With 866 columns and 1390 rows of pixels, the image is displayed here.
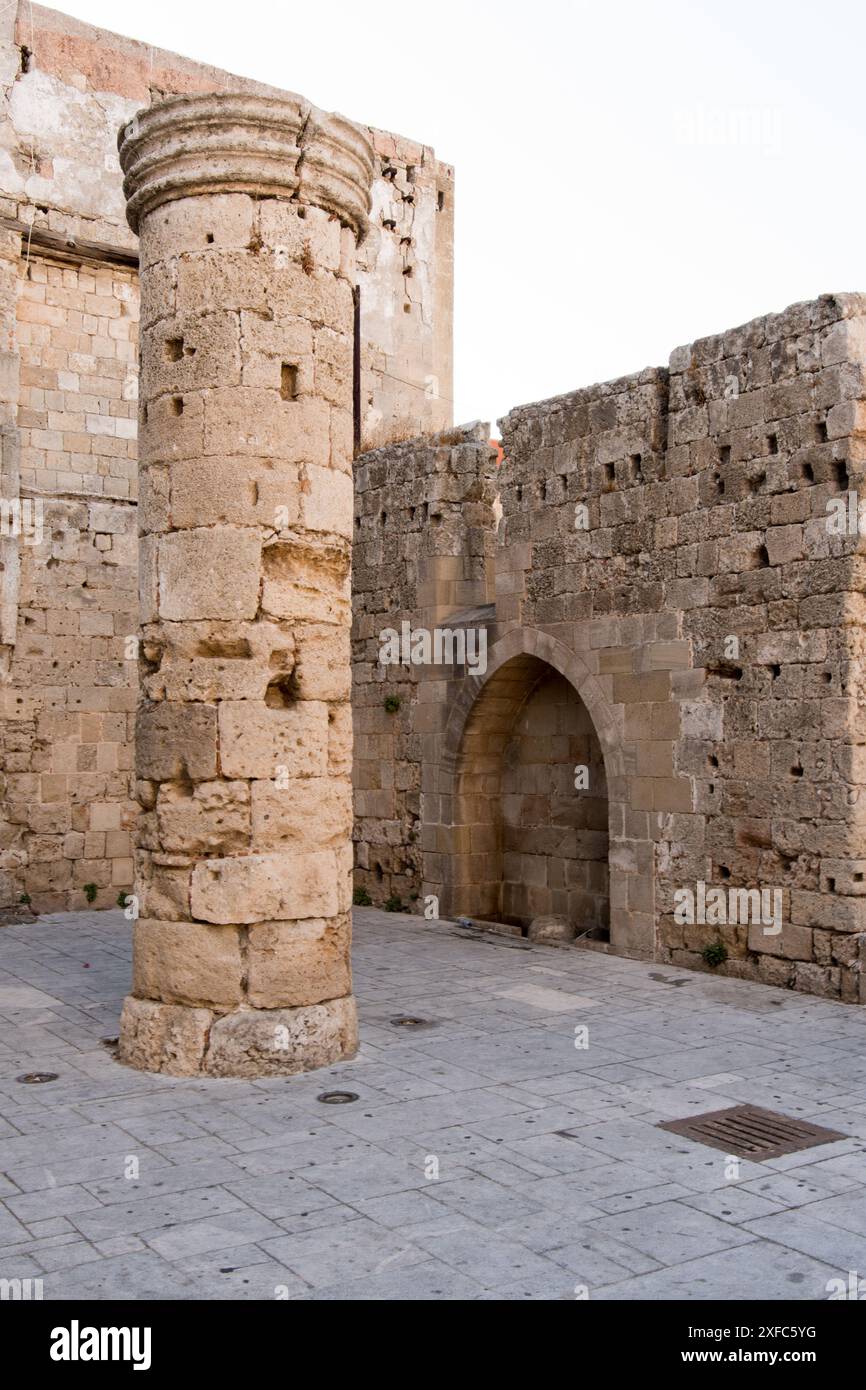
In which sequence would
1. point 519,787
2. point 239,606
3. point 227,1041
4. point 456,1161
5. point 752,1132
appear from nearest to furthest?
point 456,1161 < point 752,1132 < point 227,1041 < point 239,606 < point 519,787

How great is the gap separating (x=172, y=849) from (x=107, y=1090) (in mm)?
1272

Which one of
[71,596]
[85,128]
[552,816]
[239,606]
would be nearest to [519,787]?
[552,816]

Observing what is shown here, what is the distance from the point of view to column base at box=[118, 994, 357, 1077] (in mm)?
6695

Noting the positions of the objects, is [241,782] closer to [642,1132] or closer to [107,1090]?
[107,1090]

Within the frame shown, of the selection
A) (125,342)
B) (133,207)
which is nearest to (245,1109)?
(133,207)

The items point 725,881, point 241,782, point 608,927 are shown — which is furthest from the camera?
point 608,927

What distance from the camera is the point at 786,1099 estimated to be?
6.31m

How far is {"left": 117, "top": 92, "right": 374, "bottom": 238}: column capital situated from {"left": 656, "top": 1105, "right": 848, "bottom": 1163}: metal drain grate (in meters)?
5.32

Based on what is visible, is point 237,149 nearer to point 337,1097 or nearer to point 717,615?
point 717,615

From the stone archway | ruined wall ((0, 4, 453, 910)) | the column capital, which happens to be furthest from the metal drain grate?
ruined wall ((0, 4, 453, 910))

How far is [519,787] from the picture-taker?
38.9 ft

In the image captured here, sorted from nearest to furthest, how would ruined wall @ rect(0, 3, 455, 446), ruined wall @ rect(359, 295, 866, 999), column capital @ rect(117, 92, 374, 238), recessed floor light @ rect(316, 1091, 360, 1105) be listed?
1. recessed floor light @ rect(316, 1091, 360, 1105)
2. column capital @ rect(117, 92, 374, 238)
3. ruined wall @ rect(359, 295, 866, 999)
4. ruined wall @ rect(0, 3, 455, 446)

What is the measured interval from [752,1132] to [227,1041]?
2716 millimetres

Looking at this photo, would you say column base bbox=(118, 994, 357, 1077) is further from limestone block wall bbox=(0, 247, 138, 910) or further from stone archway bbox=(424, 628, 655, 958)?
limestone block wall bbox=(0, 247, 138, 910)
